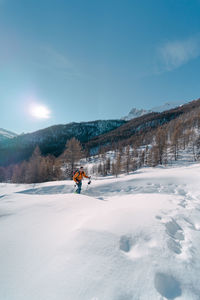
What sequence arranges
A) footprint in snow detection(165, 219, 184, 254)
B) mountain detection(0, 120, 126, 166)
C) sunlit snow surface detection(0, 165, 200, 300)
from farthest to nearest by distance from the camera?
1. mountain detection(0, 120, 126, 166)
2. footprint in snow detection(165, 219, 184, 254)
3. sunlit snow surface detection(0, 165, 200, 300)

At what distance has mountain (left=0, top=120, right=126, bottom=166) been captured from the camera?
12700 cm

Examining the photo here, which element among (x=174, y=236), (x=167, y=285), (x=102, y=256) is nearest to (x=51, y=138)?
(x=102, y=256)

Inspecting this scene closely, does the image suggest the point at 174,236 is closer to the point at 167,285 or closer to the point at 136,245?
the point at 136,245

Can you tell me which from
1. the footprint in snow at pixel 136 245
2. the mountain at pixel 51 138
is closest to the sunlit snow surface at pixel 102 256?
the footprint in snow at pixel 136 245

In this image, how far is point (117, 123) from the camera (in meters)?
189

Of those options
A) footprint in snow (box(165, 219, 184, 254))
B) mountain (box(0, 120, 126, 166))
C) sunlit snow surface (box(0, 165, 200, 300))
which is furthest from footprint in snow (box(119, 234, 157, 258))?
mountain (box(0, 120, 126, 166))

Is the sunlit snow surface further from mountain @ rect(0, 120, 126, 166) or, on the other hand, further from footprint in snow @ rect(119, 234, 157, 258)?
mountain @ rect(0, 120, 126, 166)

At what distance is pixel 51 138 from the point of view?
536ft

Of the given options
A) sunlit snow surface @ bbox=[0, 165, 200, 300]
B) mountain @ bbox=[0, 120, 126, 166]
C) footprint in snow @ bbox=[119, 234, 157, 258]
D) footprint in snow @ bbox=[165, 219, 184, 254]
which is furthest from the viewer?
mountain @ bbox=[0, 120, 126, 166]

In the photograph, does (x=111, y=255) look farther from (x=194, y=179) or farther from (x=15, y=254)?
(x=194, y=179)

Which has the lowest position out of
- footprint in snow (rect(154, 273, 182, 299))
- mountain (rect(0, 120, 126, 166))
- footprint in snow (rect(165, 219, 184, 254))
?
footprint in snow (rect(154, 273, 182, 299))

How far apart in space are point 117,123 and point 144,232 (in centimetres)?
19452

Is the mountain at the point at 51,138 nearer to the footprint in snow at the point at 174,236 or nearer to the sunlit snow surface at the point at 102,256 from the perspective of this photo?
Result: the sunlit snow surface at the point at 102,256

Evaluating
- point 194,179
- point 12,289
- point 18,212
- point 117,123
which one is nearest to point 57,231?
point 12,289
